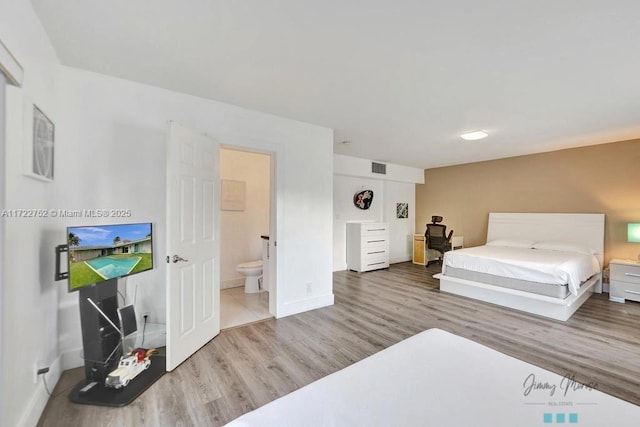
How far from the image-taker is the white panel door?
7.11ft

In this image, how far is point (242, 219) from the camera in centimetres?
473

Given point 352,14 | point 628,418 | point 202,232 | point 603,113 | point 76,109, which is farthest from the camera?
point 603,113

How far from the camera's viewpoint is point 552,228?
481 centimetres

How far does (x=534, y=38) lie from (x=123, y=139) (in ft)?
10.4

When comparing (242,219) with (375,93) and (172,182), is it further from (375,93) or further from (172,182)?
(375,93)

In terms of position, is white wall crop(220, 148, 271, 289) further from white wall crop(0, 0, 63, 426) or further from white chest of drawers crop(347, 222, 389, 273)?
white wall crop(0, 0, 63, 426)

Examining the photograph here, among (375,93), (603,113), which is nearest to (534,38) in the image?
(375,93)

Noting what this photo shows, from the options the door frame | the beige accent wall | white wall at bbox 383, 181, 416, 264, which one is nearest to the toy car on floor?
the door frame

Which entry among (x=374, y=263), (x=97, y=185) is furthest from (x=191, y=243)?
(x=374, y=263)

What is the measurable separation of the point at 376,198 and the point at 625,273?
416 cm

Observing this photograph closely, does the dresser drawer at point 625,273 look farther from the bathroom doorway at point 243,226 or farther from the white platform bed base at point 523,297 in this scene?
the bathroom doorway at point 243,226

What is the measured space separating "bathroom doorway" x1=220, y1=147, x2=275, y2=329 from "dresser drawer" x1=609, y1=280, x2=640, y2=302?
499 centimetres

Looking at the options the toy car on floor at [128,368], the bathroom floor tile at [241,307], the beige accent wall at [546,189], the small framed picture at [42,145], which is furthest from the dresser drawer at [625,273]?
the small framed picture at [42,145]

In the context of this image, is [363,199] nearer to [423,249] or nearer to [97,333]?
[423,249]
